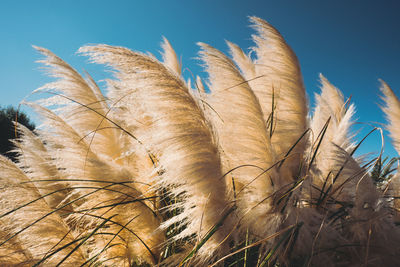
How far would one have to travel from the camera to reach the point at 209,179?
1.18 m

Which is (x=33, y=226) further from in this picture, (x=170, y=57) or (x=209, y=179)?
(x=170, y=57)

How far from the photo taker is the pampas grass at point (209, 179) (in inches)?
46.4

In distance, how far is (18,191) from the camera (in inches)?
64.4

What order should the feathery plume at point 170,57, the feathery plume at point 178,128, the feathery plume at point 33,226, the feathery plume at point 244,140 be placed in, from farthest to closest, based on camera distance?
the feathery plume at point 170,57, the feathery plume at point 33,226, the feathery plume at point 244,140, the feathery plume at point 178,128

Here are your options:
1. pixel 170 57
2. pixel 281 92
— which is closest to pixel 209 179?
pixel 281 92

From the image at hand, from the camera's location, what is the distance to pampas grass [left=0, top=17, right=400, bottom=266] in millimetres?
1180

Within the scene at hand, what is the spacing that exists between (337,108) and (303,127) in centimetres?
167

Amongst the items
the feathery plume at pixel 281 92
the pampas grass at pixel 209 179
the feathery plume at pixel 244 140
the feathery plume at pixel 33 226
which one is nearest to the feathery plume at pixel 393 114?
the pampas grass at pixel 209 179

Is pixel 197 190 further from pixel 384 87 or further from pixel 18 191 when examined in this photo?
pixel 384 87

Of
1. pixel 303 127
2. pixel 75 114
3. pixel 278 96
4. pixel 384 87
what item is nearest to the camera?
Answer: pixel 303 127

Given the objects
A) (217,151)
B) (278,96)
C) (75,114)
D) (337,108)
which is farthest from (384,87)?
(75,114)

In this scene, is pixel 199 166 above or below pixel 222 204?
above

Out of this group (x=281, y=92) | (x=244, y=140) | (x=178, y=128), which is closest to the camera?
(x=178, y=128)

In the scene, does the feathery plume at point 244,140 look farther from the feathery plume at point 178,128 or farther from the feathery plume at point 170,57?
the feathery plume at point 170,57
